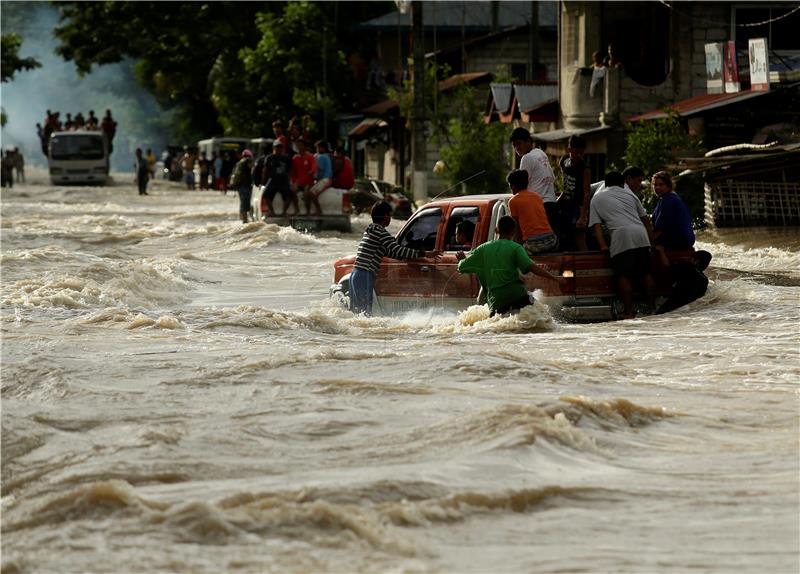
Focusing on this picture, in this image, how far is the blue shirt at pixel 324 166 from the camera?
1087 inches

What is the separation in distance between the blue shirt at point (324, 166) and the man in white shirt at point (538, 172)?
12869mm

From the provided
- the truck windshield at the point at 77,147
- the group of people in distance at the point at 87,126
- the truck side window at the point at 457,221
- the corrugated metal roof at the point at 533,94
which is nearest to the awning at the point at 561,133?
the corrugated metal roof at the point at 533,94

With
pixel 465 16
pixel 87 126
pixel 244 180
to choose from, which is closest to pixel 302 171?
pixel 244 180

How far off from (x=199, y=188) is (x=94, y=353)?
50.4m

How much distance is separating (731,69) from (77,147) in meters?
36.2

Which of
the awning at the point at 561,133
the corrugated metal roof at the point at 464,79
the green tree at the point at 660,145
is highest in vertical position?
the corrugated metal roof at the point at 464,79

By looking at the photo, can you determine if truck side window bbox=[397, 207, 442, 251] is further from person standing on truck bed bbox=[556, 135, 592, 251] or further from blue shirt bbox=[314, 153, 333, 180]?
blue shirt bbox=[314, 153, 333, 180]

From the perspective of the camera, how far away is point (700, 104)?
97.9ft

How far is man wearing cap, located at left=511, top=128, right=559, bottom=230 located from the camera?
14883mm

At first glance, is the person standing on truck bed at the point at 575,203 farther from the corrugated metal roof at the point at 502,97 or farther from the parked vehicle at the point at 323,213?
the corrugated metal roof at the point at 502,97

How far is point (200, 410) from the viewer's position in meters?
10.9

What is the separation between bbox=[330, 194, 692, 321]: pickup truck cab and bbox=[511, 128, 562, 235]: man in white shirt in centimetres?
39

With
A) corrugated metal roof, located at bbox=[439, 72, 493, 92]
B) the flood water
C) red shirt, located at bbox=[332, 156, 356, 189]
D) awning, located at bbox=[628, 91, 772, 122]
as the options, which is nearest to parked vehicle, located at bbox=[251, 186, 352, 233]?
red shirt, located at bbox=[332, 156, 356, 189]

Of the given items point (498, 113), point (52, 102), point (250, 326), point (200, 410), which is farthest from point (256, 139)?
point (52, 102)
